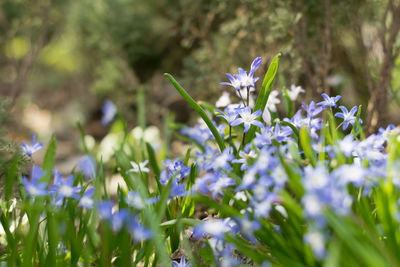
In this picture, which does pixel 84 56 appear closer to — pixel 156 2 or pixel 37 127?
pixel 156 2

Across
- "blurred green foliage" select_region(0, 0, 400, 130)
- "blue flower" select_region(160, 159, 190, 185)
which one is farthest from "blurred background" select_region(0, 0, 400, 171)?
"blue flower" select_region(160, 159, 190, 185)

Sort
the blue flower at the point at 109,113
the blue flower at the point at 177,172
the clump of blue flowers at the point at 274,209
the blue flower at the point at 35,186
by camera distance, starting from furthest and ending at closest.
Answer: the blue flower at the point at 109,113, the blue flower at the point at 177,172, the blue flower at the point at 35,186, the clump of blue flowers at the point at 274,209

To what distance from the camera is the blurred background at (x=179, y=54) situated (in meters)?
2.34

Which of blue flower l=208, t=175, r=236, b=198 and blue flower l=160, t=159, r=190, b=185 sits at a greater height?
blue flower l=208, t=175, r=236, b=198

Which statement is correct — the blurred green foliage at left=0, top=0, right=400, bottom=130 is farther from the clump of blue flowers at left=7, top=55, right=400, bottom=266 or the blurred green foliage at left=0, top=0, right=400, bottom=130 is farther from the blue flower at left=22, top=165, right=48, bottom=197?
the blue flower at left=22, top=165, right=48, bottom=197

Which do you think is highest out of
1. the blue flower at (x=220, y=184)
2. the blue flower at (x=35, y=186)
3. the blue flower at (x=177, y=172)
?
the blue flower at (x=220, y=184)

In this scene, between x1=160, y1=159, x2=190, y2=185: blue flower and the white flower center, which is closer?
the white flower center

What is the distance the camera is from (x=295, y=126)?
141 cm

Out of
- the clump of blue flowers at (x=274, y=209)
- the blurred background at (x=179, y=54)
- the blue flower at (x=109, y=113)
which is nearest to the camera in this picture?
the clump of blue flowers at (x=274, y=209)

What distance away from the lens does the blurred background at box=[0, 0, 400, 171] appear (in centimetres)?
234

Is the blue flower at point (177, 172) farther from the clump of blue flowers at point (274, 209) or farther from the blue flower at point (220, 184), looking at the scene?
the blue flower at point (220, 184)

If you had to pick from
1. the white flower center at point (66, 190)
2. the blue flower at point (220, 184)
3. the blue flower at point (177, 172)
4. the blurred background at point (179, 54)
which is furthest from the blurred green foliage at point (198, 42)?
the white flower center at point (66, 190)

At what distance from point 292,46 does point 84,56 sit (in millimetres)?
3473

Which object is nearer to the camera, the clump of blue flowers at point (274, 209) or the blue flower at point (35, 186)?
the clump of blue flowers at point (274, 209)
